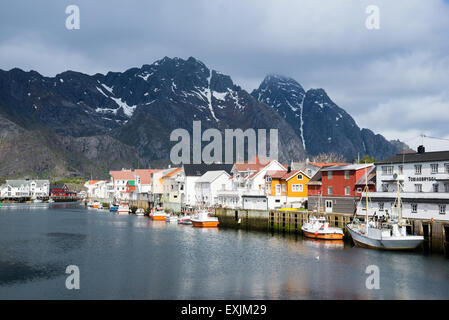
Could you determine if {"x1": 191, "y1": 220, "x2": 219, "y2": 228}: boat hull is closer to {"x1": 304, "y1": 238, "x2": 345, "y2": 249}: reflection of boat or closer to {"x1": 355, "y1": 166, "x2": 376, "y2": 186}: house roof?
{"x1": 304, "y1": 238, "x2": 345, "y2": 249}: reflection of boat

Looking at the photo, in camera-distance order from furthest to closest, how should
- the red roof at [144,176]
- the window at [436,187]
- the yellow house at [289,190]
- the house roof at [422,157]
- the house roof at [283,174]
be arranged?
the red roof at [144,176], the yellow house at [289,190], the house roof at [283,174], the house roof at [422,157], the window at [436,187]

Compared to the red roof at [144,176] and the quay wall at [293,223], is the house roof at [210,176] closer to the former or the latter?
the quay wall at [293,223]

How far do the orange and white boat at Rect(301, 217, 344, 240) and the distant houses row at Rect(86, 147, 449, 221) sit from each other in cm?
572

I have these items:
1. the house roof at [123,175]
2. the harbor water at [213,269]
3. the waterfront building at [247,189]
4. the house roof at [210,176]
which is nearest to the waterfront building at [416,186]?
the harbor water at [213,269]

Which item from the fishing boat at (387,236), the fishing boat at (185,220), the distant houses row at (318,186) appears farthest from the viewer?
the fishing boat at (185,220)

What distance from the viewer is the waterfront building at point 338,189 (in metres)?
71.0

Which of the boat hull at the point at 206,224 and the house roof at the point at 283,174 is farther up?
the house roof at the point at 283,174

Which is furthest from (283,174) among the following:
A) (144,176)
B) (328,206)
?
(144,176)

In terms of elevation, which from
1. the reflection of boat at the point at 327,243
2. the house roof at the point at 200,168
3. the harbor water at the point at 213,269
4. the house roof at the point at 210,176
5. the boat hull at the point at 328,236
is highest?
the house roof at the point at 200,168

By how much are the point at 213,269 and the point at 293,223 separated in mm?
31515
